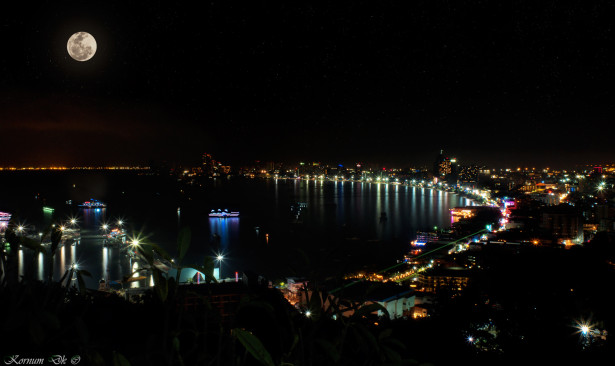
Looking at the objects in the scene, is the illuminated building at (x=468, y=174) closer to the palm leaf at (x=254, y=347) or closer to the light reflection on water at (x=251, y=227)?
the light reflection on water at (x=251, y=227)

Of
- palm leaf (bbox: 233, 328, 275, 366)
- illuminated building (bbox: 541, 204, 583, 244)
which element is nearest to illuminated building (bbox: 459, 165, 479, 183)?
illuminated building (bbox: 541, 204, 583, 244)

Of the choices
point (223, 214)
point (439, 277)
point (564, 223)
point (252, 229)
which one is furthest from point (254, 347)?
point (223, 214)

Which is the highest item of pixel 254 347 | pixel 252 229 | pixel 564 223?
pixel 254 347

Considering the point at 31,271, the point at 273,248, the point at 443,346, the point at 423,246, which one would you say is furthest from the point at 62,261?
the point at 31,271

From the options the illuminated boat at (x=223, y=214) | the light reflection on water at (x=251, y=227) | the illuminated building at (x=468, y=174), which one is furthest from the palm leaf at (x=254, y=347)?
the illuminated building at (x=468, y=174)

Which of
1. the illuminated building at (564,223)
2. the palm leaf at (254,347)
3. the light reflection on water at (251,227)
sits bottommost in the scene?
the light reflection on water at (251,227)

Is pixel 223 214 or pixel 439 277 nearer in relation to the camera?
pixel 439 277

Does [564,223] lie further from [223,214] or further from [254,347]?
[254,347]

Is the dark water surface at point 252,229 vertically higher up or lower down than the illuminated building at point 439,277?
lower down

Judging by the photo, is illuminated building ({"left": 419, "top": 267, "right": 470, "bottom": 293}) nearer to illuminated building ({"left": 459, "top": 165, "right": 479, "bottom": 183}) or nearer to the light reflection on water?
the light reflection on water

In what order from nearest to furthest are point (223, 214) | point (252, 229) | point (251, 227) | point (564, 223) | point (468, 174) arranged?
point (564, 223) < point (252, 229) < point (251, 227) < point (223, 214) < point (468, 174)

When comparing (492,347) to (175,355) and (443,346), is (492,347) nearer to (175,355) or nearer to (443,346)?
(443,346)
